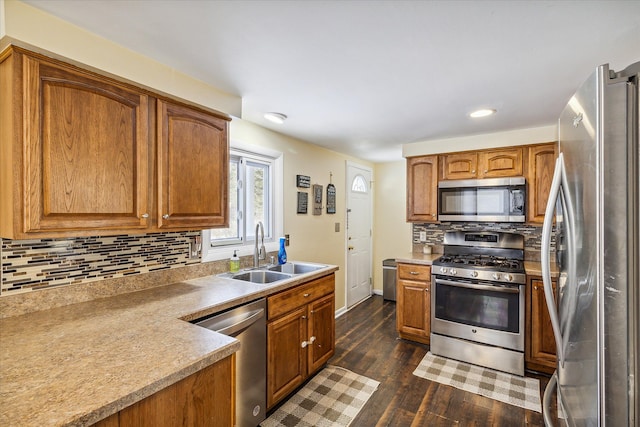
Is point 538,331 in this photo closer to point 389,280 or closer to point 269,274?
point 389,280

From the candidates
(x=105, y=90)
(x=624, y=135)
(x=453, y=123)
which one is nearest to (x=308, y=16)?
(x=105, y=90)

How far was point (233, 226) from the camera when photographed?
2717mm

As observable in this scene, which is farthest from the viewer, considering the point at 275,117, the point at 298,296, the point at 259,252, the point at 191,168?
the point at 259,252

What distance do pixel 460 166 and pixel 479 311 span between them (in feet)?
5.05

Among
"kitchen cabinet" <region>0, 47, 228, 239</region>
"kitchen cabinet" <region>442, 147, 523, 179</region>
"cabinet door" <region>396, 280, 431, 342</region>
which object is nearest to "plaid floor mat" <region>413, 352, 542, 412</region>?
"cabinet door" <region>396, 280, 431, 342</region>

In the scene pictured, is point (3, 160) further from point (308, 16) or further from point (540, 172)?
point (540, 172)

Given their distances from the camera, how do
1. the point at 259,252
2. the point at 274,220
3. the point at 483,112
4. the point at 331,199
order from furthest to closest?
the point at 331,199 → the point at 274,220 → the point at 259,252 → the point at 483,112

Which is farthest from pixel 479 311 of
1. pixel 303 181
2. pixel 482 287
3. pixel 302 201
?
pixel 303 181

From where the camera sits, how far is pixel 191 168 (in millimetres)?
1896

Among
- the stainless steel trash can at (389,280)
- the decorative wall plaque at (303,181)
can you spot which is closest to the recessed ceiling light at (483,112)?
the decorative wall plaque at (303,181)

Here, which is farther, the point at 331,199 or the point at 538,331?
the point at 331,199

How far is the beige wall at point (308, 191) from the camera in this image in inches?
116

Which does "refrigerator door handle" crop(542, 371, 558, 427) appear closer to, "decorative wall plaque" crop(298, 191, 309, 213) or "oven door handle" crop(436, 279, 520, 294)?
"oven door handle" crop(436, 279, 520, 294)

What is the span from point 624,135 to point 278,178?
2658 millimetres
